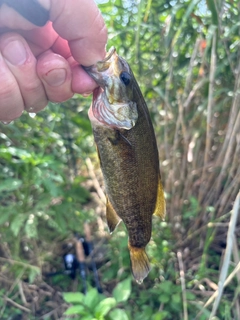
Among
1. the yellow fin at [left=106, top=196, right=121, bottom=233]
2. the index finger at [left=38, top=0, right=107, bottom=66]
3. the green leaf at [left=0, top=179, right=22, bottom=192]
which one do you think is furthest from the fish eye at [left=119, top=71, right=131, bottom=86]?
the green leaf at [left=0, top=179, right=22, bottom=192]

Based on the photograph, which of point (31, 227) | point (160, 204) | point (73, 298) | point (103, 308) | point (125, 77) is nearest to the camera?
point (125, 77)

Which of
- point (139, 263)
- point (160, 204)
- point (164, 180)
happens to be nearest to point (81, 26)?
point (160, 204)

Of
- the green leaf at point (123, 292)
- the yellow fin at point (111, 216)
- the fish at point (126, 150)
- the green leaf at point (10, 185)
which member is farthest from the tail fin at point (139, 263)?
the green leaf at point (10, 185)

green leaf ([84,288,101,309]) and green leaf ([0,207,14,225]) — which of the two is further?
green leaf ([0,207,14,225])

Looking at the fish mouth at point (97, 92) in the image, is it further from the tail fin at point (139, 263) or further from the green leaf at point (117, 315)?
the green leaf at point (117, 315)

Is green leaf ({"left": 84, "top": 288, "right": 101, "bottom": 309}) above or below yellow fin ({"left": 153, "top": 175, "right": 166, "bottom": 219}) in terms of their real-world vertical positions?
below

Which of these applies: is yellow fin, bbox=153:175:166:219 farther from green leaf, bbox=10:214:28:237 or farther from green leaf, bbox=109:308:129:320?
green leaf, bbox=10:214:28:237

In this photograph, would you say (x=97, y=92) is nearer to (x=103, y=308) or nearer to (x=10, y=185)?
(x=10, y=185)
